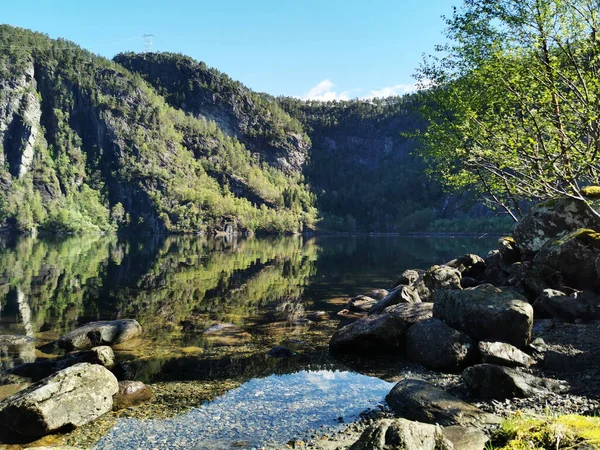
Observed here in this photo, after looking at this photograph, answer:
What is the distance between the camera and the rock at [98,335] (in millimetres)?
20125

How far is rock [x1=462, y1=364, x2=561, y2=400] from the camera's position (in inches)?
482

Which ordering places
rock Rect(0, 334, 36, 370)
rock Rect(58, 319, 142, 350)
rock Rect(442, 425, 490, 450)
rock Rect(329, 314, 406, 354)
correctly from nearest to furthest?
rock Rect(442, 425, 490, 450) → rock Rect(0, 334, 36, 370) → rock Rect(329, 314, 406, 354) → rock Rect(58, 319, 142, 350)

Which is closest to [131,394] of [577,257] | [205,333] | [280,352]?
[280,352]

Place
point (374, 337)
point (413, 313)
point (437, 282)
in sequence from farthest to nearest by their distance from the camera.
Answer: point (437, 282) < point (413, 313) < point (374, 337)

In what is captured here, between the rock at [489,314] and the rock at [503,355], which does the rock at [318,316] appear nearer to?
the rock at [489,314]

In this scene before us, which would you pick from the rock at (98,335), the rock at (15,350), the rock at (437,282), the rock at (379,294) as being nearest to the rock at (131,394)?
the rock at (15,350)

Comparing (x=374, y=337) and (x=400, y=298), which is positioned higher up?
(x=400, y=298)

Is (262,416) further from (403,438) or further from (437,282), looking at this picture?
(437,282)

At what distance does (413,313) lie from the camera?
20.2m

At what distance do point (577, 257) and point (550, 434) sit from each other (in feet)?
58.3

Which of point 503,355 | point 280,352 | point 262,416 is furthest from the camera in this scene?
point 280,352

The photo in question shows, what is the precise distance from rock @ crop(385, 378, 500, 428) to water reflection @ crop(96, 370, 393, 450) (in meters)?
0.95

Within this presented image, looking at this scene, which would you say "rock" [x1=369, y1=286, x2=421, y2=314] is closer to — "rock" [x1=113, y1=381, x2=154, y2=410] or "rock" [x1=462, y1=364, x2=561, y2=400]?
"rock" [x1=462, y1=364, x2=561, y2=400]

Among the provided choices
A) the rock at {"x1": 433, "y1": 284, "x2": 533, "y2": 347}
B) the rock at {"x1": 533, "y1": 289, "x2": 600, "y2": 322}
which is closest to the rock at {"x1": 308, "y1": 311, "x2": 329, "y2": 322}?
the rock at {"x1": 433, "y1": 284, "x2": 533, "y2": 347}
